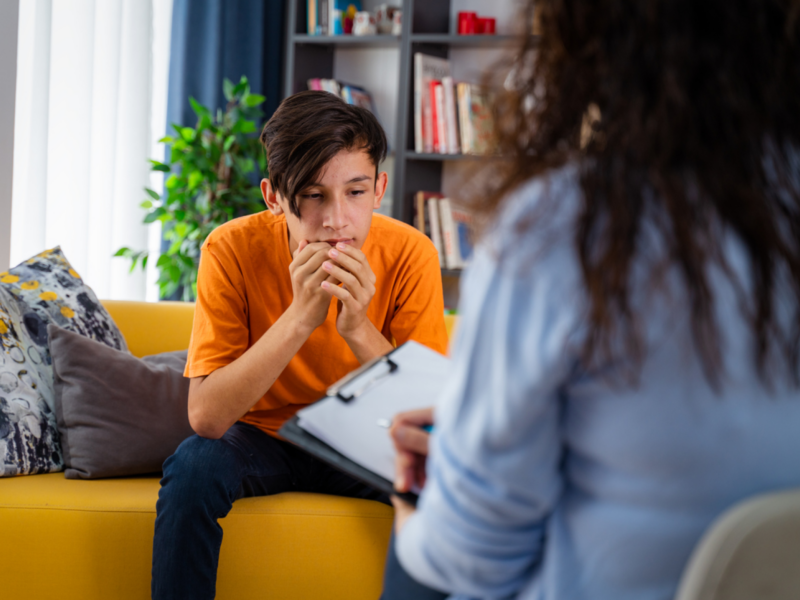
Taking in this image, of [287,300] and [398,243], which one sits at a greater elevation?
[398,243]

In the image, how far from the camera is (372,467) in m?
0.77

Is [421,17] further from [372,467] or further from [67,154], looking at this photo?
[372,467]

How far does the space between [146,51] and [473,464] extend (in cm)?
→ 287

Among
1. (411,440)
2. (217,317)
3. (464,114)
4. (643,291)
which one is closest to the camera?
(643,291)

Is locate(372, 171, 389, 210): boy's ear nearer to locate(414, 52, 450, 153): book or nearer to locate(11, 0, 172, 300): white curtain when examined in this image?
locate(414, 52, 450, 153): book

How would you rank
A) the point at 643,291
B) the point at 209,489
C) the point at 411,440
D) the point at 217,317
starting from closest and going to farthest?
the point at 643,291 → the point at 411,440 → the point at 209,489 → the point at 217,317

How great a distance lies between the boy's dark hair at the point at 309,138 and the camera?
1298 mm

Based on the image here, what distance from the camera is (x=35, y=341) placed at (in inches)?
60.9

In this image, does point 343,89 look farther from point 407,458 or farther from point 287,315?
point 407,458

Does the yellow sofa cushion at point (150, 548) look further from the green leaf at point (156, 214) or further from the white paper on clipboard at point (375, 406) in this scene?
the green leaf at point (156, 214)

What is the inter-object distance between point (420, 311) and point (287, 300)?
0.87ft

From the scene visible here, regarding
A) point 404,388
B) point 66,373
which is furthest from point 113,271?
point 404,388

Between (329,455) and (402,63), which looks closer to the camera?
(329,455)

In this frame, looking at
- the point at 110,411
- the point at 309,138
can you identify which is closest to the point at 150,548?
the point at 110,411
